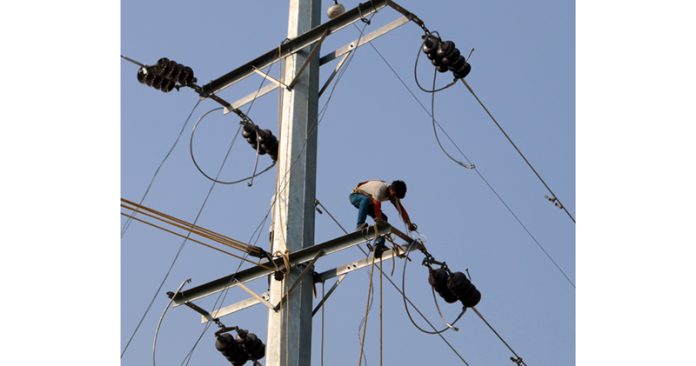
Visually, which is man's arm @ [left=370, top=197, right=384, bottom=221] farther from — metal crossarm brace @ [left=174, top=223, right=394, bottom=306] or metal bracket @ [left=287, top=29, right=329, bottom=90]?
metal bracket @ [left=287, top=29, right=329, bottom=90]

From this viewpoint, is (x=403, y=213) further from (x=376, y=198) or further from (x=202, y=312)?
(x=202, y=312)

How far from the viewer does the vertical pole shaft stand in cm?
1172

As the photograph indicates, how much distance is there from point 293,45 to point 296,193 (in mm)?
1919

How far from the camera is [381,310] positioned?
11633mm

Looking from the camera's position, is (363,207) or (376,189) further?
(376,189)

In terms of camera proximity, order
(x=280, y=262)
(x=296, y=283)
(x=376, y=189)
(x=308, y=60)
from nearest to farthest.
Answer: (x=296, y=283)
(x=280, y=262)
(x=376, y=189)
(x=308, y=60)

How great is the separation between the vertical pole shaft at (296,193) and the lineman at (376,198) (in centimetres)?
50

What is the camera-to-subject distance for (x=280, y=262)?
12.2 meters

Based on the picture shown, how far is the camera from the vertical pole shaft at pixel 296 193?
11.7 m

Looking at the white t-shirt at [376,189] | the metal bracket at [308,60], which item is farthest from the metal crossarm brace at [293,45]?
the white t-shirt at [376,189]

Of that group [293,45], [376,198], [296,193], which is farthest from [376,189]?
[293,45]

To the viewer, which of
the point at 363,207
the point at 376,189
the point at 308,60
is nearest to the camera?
the point at 363,207

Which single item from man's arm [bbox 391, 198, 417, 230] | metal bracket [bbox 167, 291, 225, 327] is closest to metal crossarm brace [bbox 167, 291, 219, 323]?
metal bracket [bbox 167, 291, 225, 327]
